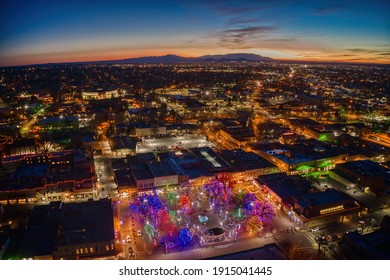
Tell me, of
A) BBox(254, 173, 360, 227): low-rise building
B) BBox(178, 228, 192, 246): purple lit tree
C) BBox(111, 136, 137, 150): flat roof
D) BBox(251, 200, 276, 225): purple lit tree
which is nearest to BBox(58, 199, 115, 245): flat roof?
BBox(178, 228, 192, 246): purple lit tree

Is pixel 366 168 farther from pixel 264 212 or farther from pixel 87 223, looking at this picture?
pixel 87 223

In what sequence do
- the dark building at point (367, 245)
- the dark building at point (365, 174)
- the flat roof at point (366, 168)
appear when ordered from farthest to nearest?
1. the flat roof at point (366, 168)
2. the dark building at point (365, 174)
3. the dark building at point (367, 245)

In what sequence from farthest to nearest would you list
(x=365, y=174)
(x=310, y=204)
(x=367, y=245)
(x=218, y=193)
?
(x=365, y=174)
(x=218, y=193)
(x=310, y=204)
(x=367, y=245)

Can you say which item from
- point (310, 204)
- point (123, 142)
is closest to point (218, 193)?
point (310, 204)

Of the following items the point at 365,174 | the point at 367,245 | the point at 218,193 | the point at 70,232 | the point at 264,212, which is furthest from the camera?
the point at 365,174

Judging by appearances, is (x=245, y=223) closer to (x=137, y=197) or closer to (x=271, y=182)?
(x=271, y=182)

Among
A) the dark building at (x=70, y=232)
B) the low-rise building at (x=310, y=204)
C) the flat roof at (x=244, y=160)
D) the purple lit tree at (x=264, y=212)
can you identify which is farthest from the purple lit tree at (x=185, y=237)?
the flat roof at (x=244, y=160)

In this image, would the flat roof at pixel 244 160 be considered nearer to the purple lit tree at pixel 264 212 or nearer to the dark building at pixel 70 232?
the purple lit tree at pixel 264 212

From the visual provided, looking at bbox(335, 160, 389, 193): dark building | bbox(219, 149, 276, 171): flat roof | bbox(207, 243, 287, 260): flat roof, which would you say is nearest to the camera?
bbox(207, 243, 287, 260): flat roof

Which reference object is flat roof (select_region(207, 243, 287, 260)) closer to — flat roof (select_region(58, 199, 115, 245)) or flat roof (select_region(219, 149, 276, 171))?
flat roof (select_region(58, 199, 115, 245))

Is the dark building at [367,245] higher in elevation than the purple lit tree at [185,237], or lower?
higher

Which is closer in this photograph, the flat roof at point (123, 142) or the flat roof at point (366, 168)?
the flat roof at point (366, 168)
